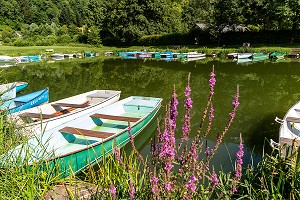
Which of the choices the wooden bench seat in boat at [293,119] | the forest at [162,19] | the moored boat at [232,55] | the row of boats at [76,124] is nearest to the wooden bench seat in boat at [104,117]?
the row of boats at [76,124]

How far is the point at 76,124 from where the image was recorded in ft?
28.3

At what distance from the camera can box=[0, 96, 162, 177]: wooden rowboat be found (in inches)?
238

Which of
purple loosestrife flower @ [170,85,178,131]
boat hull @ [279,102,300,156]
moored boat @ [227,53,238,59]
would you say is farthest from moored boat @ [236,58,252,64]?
purple loosestrife flower @ [170,85,178,131]

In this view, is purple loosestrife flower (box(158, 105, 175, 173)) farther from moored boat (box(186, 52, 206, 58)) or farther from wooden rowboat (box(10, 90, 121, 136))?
moored boat (box(186, 52, 206, 58))

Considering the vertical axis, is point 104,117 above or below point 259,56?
below

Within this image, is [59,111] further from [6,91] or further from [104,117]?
[6,91]

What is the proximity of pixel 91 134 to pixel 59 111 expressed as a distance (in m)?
3.96

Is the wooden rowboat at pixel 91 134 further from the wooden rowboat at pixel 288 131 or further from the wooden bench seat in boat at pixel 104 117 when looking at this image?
Answer: the wooden rowboat at pixel 288 131

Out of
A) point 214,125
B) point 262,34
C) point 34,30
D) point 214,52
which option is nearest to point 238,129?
point 214,125

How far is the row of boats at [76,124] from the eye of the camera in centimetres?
591

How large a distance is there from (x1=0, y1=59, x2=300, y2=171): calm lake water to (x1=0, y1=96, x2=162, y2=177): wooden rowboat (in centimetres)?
84

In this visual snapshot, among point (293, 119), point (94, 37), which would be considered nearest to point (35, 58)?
point (94, 37)

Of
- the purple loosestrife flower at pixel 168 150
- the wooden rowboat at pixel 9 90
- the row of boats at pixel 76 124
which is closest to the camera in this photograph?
the purple loosestrife flower at pixel 168 150

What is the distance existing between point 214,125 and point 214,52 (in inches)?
945
